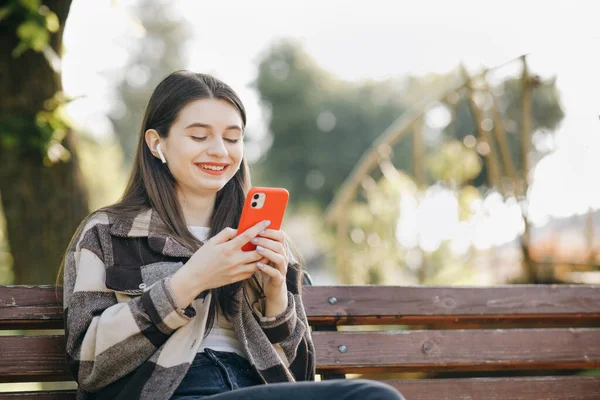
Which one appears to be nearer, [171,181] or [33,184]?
[171,181]

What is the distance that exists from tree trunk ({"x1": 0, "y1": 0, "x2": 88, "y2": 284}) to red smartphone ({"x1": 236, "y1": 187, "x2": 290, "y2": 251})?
2.46 meters

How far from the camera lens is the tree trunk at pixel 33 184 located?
14.0 feet

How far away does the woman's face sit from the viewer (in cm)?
244

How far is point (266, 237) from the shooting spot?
217cm

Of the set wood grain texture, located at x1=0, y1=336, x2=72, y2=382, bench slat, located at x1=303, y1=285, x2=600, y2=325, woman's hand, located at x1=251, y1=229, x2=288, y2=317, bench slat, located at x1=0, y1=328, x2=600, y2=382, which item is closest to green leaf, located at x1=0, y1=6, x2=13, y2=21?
wood grain texture, located at x1=0, y1=336, x2=72, y2=382

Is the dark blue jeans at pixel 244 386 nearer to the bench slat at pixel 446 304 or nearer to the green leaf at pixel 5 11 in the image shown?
the bench slat at pixel 446 304

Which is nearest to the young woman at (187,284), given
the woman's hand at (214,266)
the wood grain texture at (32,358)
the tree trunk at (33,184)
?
the woman's hand at (214,266)

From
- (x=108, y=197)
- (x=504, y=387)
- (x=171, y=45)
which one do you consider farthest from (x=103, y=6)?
(x=171, y=45)

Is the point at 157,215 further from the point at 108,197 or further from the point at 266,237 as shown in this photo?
the point at 108,197

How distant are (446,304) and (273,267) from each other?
0.99 metres

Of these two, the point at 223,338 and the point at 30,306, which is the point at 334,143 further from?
the point at 223,338

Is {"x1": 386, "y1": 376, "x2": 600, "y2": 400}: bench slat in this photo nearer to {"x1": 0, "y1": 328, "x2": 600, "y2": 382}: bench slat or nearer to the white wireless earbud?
{"x1": 0, "y1": 328, "x2": 600, "y2": 382}: bench slat

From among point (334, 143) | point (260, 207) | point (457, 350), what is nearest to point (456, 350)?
point (457, 350)

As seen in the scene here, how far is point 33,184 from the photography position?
169 inches
